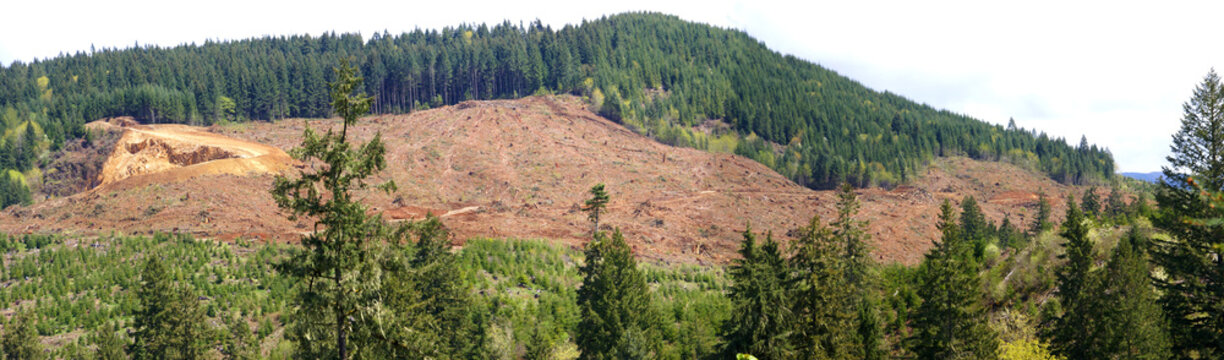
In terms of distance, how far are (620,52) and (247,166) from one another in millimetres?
115911

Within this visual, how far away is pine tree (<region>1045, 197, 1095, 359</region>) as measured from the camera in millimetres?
38688

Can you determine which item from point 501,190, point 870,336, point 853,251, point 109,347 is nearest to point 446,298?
point 109,347

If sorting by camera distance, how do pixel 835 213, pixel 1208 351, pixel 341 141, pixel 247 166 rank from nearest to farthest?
pixel 341 141, pixel 1208 351, pixel 247 166, pixel 835 213

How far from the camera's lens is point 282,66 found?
153m

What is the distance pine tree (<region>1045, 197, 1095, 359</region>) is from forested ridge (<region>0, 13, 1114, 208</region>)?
10009cm

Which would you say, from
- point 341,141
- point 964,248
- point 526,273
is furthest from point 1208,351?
point 526,273

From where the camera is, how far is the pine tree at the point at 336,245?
17609 mm

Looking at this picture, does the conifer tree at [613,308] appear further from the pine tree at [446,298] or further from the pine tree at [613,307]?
the pine tree at [446,298]

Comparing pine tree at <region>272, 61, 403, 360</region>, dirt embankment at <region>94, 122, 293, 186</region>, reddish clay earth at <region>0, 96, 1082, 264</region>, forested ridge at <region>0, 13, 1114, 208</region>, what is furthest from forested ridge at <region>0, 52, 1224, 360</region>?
forested ridge at <region>0, 13, 1114, 208</region>

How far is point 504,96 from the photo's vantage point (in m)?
167

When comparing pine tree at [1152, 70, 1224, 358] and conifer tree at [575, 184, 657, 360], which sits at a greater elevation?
pine tree at [1152, 70, 1224, 358]

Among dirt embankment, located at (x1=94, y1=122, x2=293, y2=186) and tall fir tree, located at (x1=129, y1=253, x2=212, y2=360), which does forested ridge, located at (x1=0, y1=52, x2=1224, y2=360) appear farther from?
dirt embankment, located at (x1=94, y1=122, x2=293, y2=186)

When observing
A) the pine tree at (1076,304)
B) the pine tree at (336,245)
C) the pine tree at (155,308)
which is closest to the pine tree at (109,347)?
the pine tree at (155,308)

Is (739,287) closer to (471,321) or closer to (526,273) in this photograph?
(471,321)
